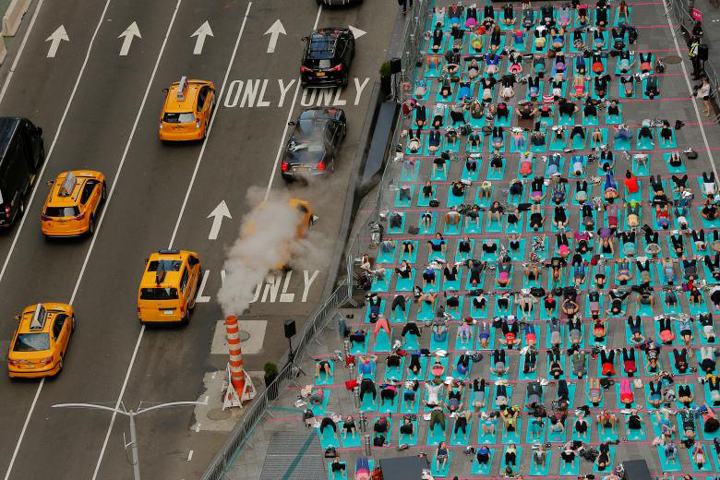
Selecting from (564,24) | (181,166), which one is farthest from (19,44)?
(564,24)

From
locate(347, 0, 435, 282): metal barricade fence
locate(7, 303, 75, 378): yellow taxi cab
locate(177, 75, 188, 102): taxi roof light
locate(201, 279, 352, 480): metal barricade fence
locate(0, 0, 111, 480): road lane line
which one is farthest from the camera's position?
locate(177, 75, 188, 102): taxi roof light

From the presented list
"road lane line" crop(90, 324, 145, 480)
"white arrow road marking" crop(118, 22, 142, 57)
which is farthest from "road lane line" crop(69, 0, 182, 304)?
"road lane line" crop(90, 324, 145, 480)

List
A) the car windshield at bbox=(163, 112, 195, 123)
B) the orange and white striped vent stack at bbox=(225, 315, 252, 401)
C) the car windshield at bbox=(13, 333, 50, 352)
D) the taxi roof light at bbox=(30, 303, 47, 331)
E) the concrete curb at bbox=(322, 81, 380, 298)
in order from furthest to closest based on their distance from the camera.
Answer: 1. the car windshield at bbox=(163, 112, 195, 123)
2. the concrete curb at bbox=(322, 81, 380, 298)
3. the taxi roof light at bbox=(30, 303, 47, 331)
4. the car windshield at bbox=(13, 333, 50, 352)
5. the orange and white striped vent stack at bbox=(225, 315, 252, 401)

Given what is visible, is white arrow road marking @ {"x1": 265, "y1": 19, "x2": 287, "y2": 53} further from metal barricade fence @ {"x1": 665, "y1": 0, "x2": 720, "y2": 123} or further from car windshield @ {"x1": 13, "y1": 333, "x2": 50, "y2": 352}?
car windshield @ {"x1": 13, "y1": 333, "x2": 50, "y2": 352}

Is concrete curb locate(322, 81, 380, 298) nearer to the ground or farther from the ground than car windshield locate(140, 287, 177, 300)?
farther from the ground

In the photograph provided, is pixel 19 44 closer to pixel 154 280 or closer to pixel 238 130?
pixel 238 130
